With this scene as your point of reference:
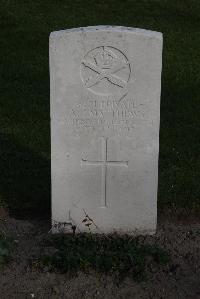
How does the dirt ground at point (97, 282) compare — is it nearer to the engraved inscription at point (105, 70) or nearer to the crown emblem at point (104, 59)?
the engraved inscription at point (105, 70)

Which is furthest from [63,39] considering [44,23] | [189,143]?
[44,23]

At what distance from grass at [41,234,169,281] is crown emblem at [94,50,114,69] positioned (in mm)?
1406

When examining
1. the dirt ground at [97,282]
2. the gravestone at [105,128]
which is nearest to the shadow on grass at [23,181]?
the gravestone at [105,128]

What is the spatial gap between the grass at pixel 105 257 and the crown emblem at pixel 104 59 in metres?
1.41

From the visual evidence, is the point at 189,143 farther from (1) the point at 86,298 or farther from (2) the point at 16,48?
(2) the point at 16,48

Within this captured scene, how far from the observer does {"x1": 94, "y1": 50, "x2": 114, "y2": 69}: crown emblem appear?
5758 millimetres

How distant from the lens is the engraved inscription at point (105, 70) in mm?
5754

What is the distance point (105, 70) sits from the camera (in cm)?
580

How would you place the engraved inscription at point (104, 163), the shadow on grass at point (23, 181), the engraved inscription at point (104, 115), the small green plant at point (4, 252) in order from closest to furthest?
1. the small green plant at point (4, 252)
2. the engraved inscription at point (104, 115)
3. the engraved inscription at point (104, 163)
4. the shadow on grass at point (23, 181)

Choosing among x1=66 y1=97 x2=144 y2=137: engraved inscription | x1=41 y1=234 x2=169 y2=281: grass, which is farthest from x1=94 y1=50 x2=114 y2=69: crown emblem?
x1=41 y1=234 x2=169 y2=281: grass

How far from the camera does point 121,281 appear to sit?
5.53m

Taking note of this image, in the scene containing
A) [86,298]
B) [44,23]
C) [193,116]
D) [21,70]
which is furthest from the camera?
[44,23]

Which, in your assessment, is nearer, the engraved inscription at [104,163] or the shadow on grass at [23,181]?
the engraved inscription at [104,163]

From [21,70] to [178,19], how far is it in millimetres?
4649
